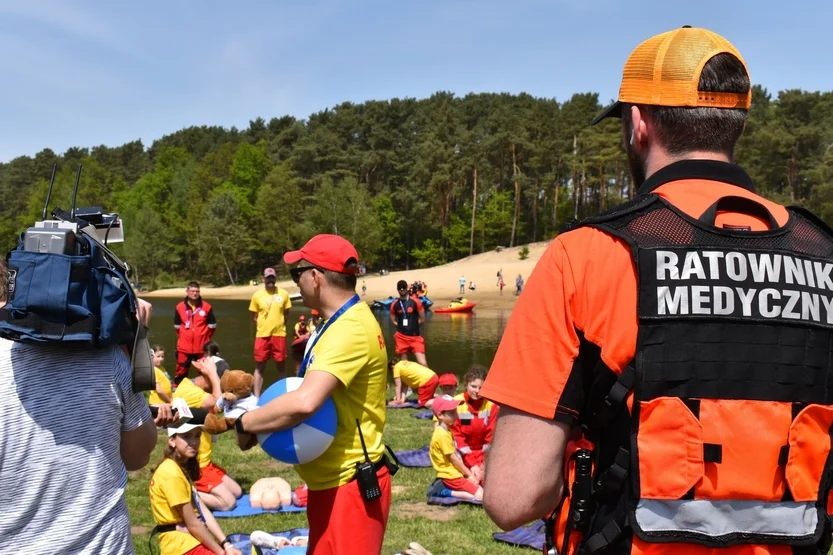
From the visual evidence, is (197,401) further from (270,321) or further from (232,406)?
(270,321)

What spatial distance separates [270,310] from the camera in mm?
11672

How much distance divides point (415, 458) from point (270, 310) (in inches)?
173

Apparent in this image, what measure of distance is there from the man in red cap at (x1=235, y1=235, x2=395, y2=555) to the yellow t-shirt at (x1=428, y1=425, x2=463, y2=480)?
373 centimetres

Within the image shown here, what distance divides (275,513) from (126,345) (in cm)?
475

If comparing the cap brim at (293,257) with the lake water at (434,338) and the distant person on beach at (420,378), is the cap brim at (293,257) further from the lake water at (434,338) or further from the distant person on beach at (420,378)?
the lake water at (434,338)

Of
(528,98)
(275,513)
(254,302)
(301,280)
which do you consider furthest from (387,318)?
(528,98)

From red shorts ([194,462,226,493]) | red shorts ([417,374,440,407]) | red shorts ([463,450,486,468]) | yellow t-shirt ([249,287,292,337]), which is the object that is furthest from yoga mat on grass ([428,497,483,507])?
yellow t-shirt ([249,287,292,337])

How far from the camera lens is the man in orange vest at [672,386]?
1458 millimetres

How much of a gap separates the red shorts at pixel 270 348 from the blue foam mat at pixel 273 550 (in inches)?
233

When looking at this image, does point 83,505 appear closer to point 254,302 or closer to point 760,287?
point 760,287

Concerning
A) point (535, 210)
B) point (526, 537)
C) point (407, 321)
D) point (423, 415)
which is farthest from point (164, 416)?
point (535, 210)

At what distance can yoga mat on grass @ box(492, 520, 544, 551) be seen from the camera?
18.8ft

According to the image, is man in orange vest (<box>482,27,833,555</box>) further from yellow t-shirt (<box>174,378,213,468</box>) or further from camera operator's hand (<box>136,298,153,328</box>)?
yellow t-shirt (<box>174,378,213,468</box>)

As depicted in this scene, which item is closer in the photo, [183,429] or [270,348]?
[183,429]
